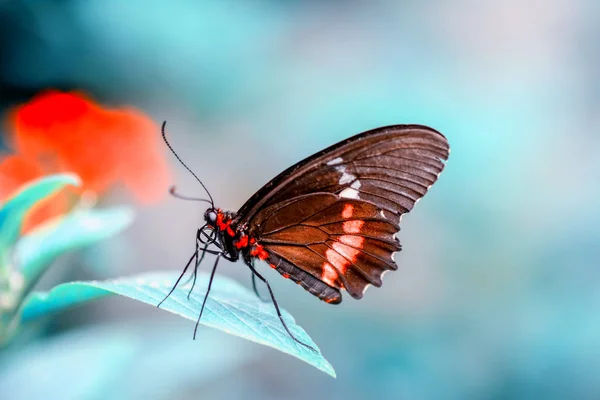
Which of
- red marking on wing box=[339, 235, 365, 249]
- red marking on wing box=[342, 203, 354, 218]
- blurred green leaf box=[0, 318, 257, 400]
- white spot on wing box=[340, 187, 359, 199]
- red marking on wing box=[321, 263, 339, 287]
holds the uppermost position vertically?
white spot on wing box=[340, 187, 359, 199]

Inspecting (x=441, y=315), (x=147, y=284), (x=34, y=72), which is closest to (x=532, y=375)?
(x=441, y=315)

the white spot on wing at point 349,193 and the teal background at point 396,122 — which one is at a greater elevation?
the teal background at point 396,122

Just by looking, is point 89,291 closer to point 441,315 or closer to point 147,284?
point 147,284

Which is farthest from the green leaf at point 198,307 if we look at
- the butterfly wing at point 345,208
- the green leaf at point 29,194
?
the butterfly wing at point 345,208

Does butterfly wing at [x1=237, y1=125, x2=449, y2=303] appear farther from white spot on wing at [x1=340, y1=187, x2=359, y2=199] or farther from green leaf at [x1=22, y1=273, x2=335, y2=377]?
green leaf at [x1=22, y1=273, x2=335, y2=377]

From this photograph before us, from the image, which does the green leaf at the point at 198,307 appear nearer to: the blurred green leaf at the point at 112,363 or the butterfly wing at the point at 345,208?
the butterfly wing at the point at 345,208

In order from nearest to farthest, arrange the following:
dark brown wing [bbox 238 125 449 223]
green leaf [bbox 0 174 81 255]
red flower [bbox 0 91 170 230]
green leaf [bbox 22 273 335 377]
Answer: green leaf [bbox 22 273 335 377], green leaf [bbox 0 174 81 255], dark brown wing [bbox 238 125 449 223], red flower [bbox 0 91 170 230]

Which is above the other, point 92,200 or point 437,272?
point 437,272

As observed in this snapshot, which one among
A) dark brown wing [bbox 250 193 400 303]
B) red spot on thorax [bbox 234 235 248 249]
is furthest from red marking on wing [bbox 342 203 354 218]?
red spot on thorax [bbox 234 235 248 249]
